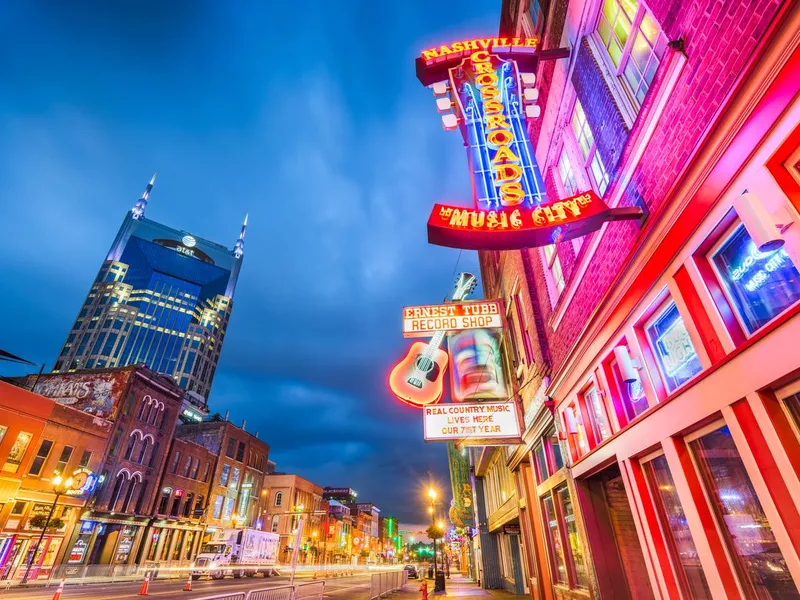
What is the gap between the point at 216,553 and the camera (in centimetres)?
3228

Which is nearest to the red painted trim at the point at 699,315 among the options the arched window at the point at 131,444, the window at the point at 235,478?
the arched window at the point at 131,444

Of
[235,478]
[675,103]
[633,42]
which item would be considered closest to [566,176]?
[633,42]

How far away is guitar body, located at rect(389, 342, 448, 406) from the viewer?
14.1m

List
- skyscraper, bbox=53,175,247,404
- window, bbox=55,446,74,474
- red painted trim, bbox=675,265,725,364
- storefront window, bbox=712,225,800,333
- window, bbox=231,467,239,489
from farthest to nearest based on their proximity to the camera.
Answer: skyscraper, bbox=53,175,247,404, window, bbox=231,467,239,489, window, bbox=55,446,74,474, red painted trim, bbox=675,265,725,364, storefront window, bbox=712,225,800,333

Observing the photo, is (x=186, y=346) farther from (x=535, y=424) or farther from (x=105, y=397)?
(x=535, y=424)

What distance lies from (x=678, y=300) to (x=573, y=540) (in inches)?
296

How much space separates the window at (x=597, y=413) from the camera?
7907 mm

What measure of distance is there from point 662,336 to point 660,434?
56.4 inches

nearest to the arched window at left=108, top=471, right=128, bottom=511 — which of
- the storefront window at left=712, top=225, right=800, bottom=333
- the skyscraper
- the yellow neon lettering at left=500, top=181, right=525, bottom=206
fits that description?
the yellow neon lettering at left=500, top=181, right=525, bottom=206

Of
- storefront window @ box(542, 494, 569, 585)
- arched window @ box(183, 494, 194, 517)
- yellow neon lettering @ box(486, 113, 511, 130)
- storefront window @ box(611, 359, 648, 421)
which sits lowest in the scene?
storefront window @ box(542, 494, 569, 585)

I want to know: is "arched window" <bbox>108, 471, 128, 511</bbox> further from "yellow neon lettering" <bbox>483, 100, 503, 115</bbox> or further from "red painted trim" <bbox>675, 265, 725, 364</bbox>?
"red painted trim" <bbox>675, 265, 725, 364</bbox>

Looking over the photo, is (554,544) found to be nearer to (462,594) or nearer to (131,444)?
(462,594)

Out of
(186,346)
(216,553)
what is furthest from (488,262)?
(186,346)

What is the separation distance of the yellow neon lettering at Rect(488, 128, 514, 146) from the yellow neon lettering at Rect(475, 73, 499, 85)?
1.91m
